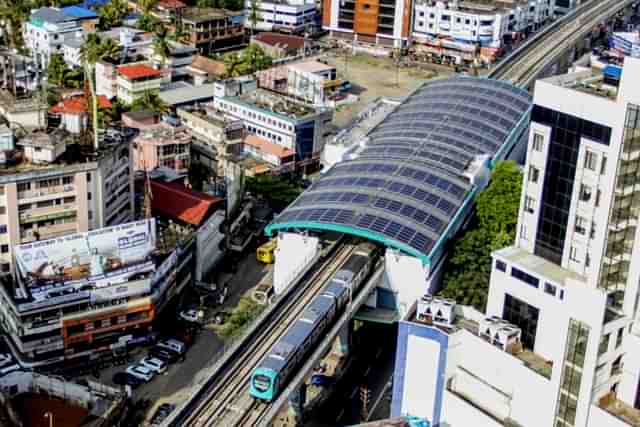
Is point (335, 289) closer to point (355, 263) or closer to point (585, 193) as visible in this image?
point (355, 263)

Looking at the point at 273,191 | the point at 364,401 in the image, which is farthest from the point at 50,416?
the point at 273,191

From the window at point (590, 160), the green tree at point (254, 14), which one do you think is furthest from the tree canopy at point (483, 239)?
the green tree at point (254, 14)

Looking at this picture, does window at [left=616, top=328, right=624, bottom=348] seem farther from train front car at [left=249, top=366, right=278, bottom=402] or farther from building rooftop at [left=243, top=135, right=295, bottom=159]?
building rooftop at [left=243, top=135, right=295, bottom=159]

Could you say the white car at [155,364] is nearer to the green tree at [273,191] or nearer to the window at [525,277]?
the window at [525,277]

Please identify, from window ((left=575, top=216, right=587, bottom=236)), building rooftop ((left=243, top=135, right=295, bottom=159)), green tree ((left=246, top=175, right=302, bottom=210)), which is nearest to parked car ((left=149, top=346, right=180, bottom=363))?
green tree ((left=246, top=175, right=302, bottom=210))

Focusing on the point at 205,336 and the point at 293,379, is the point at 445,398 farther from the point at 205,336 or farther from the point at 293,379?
the point at 205,336

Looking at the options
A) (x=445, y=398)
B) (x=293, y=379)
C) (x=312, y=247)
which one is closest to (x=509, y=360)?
(x=445, y=398)
